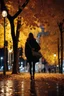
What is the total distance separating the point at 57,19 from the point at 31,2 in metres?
3.11

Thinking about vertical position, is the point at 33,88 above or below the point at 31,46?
below

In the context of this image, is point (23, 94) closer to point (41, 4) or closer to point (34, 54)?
point (34, 54)

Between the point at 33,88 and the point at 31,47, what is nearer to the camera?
the point at 33,88

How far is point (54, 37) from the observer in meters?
66.0

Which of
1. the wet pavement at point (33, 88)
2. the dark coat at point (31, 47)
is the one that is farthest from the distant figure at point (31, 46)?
the wet pavement at point (33, 88)

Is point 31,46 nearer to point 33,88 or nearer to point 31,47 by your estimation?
point 31,47

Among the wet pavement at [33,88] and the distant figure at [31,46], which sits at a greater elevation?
the distant figure at [31,46]

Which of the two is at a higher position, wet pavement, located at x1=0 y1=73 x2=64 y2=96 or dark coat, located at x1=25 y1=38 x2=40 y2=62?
dark coat, located at x1=25 y1=38 x2=40 y2=62

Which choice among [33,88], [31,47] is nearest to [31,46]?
[31,47]

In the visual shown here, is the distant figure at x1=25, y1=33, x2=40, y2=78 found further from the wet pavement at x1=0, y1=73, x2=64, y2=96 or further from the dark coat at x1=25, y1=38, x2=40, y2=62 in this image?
the wet pavement at x1=0, y1=73, x2=64, y2=96

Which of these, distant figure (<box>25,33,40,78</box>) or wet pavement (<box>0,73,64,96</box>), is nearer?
wet pavement (<box>0,73,64,96</box>)

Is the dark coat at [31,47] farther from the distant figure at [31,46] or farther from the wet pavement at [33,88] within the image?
the wet pavement at [33,88]

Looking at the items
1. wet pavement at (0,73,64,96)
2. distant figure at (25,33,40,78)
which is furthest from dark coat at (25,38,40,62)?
wet pavement at (0,73,64,96)

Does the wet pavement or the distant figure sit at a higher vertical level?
the distant figure
